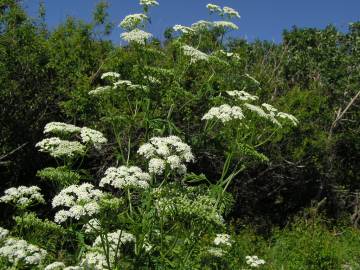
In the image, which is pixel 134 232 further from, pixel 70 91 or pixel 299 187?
pixel 299 187

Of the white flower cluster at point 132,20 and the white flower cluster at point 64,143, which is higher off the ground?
the white flower cluster at point 132,20

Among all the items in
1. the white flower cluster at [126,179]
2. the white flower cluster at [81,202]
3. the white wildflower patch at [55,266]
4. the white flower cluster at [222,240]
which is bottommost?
the white wildflower patch at [55,266]

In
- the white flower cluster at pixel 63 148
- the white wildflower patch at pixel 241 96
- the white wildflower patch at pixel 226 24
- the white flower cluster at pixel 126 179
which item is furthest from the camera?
the white wildflower patch at pixel 226 24

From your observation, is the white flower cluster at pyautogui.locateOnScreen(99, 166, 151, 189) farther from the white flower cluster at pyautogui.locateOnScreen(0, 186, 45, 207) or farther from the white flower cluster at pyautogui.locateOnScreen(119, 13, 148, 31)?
the white flower cluster at pyautogui.locateOnScreen(119, 13, 148, 31)

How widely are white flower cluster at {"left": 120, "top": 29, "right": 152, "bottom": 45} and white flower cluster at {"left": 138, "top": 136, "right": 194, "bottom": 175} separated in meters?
1.68

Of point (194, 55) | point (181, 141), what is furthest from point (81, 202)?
point (194, 55)

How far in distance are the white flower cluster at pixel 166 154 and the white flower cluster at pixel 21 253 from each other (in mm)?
1388

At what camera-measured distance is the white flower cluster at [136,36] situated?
21.4 ft

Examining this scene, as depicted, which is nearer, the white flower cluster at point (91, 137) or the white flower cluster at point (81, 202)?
the white flower cluster at point (81, 202)

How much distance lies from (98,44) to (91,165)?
2.36 meters

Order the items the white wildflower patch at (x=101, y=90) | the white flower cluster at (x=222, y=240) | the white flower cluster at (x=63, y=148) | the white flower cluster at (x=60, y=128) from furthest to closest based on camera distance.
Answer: the white wildflower patch at (x=101, y=90), the white flower cluster at (x=222, y=240), the white flower cluster at (x=60, y=128), the white flower cluster at (x=63, y=148)

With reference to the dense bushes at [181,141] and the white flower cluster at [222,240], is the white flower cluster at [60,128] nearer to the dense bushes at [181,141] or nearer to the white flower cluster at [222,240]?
the dense bushes at [181,141]

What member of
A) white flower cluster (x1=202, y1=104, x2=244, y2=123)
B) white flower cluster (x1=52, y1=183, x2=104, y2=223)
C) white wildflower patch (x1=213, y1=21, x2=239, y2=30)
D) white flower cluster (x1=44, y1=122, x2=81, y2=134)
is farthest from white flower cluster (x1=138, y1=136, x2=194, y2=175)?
white wildflower patch (x1=213, y1=21, x2=239, y2=30)

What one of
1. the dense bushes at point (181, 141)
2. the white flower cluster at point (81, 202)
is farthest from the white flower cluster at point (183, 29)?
the white flower cluster at point (81, 202)
